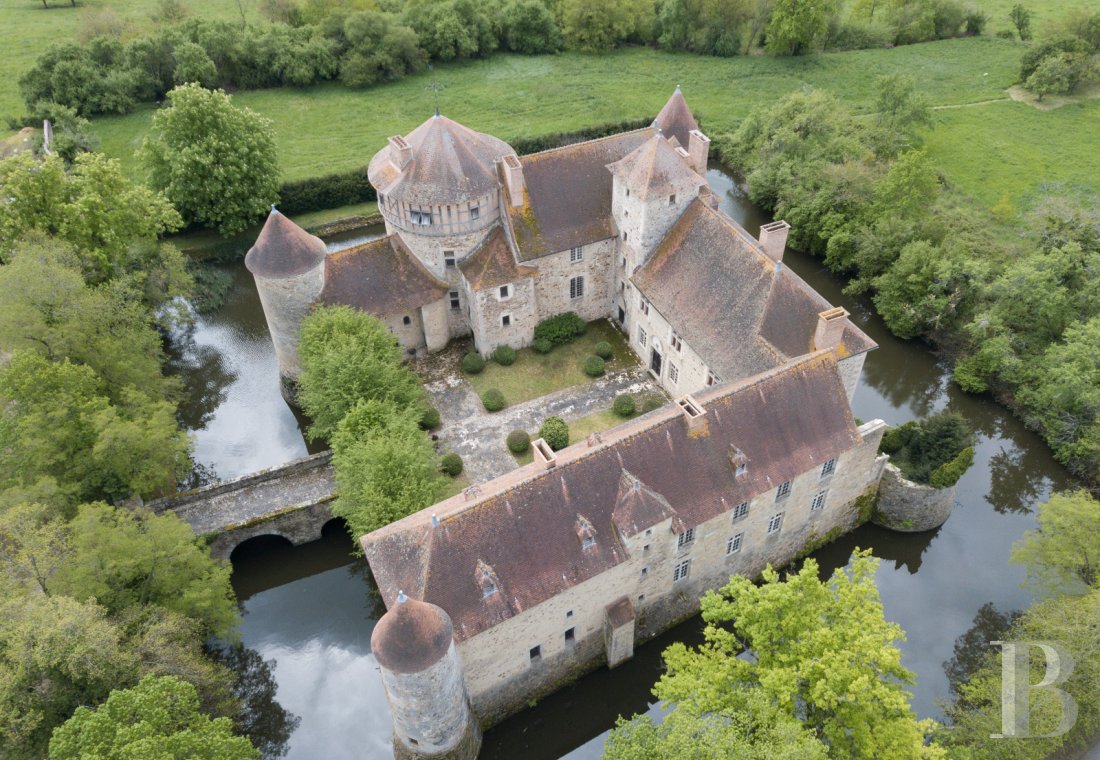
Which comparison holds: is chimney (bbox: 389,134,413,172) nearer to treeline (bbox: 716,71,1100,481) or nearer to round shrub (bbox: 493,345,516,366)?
round shrub (bbox: 493,345,516,366)

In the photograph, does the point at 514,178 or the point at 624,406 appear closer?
the point at 514,178

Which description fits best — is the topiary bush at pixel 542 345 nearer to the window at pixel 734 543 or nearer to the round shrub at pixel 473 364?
the round shrub at pixel 473 364

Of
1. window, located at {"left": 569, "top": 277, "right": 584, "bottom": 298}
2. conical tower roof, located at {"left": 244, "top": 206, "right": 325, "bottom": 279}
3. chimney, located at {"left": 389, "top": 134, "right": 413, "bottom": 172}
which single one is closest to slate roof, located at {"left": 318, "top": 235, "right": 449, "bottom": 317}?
conical tower roof, located at {"left": 244, "top": 206, "right": 325, "bottom": 279}

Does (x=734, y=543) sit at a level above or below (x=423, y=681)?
below

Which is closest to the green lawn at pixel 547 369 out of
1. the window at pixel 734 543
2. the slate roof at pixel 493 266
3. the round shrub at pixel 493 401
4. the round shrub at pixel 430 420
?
the round shrub at pixel 493 401

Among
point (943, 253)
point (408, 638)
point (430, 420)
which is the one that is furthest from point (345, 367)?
point (943, 253)

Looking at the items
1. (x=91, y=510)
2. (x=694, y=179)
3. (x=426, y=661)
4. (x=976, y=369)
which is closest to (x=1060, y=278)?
(x=976, y=369)

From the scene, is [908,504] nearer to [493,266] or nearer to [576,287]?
[576,287]
